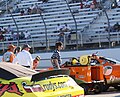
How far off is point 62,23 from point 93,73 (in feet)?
53.1

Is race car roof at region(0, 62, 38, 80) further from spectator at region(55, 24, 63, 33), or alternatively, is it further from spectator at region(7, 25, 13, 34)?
spectator at region(7, 25, 13, 34)

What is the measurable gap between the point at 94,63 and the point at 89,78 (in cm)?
111

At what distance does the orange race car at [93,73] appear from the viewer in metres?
11.5

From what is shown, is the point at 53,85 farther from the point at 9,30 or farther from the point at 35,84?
the point at 9,30

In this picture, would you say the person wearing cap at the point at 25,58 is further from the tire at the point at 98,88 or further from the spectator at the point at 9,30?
the spectator at the point at 9,30

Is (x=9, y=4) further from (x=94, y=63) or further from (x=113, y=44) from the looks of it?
(x=94, y=63)

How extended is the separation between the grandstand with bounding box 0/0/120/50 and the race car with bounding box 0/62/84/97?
14617 millimetres

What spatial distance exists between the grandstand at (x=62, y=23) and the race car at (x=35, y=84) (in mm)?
14617

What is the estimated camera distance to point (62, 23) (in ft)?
91.4

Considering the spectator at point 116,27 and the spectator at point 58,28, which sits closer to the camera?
the spectator at point 116,27

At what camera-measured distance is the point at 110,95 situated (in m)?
11.5

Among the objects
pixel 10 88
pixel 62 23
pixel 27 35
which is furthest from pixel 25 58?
pixel 27 35

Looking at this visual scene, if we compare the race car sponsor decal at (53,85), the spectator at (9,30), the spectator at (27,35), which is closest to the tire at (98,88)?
the race car sponsor decal at (53,85)

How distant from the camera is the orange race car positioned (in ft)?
37.8
